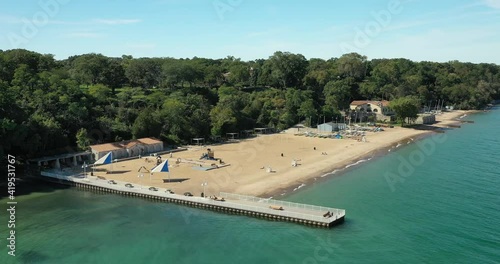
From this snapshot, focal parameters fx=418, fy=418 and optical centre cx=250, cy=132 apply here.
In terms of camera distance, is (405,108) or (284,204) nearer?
(284,204)

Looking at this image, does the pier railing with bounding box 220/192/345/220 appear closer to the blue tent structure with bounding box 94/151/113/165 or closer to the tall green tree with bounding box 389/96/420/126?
the blue tent structure with bounding box 94/151/113/165

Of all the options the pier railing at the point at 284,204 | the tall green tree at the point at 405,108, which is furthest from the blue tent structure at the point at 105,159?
the tall green tree at the point at 405,108

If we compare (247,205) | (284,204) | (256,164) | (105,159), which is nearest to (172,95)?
(105,159)

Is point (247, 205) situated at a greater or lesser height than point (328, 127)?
lesser

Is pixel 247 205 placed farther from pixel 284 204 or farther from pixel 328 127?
pixel 328 127

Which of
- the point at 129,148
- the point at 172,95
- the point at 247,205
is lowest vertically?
the point at 247,205

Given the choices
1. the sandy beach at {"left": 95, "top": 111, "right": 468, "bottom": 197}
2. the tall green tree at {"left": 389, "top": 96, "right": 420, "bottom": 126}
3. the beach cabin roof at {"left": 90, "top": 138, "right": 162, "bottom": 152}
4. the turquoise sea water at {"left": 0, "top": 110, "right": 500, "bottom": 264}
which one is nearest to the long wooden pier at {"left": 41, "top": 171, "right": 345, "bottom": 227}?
the turquoise sea water at {"left": 0, "top": 110, "right": 500, "bottom": 264}

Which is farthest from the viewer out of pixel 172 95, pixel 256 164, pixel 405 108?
pixel 405 108
